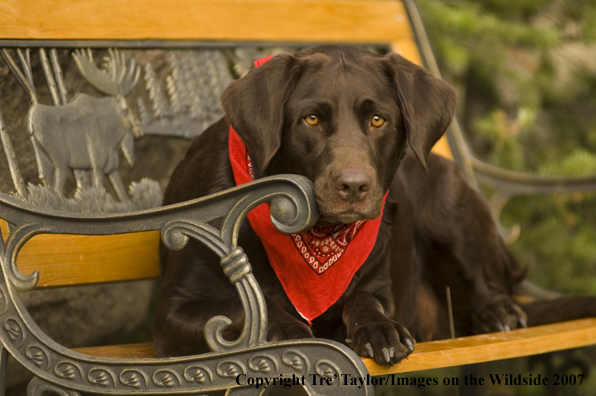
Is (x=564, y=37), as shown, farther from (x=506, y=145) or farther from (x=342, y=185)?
(x=342, y=185)

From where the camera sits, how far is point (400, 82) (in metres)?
2.08

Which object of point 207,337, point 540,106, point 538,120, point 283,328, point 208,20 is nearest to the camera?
point 207,337

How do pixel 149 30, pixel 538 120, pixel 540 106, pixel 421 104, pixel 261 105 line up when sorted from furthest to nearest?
pixel 538 120
pixel 540 106
pixel 149 30
pixel 421 104
pixel 261 105

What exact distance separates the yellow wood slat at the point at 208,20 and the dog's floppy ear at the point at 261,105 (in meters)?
0.78

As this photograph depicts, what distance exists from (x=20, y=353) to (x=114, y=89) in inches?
42.9

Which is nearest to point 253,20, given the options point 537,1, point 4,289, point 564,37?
point 4,289

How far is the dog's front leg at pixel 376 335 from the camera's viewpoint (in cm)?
176

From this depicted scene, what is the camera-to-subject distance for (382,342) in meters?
1.78

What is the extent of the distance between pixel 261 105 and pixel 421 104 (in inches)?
19.3

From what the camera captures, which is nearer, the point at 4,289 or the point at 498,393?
the point at 4,289

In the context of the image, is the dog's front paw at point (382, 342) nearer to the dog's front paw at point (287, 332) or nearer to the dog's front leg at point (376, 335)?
the dog's front leg at point (376, 335)

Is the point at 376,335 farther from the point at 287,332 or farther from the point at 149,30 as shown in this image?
the point at 149,30

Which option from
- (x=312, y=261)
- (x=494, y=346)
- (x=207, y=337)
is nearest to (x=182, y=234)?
(x=207, y=337)

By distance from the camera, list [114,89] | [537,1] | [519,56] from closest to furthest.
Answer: [114,89], [537,1], [519,56]
